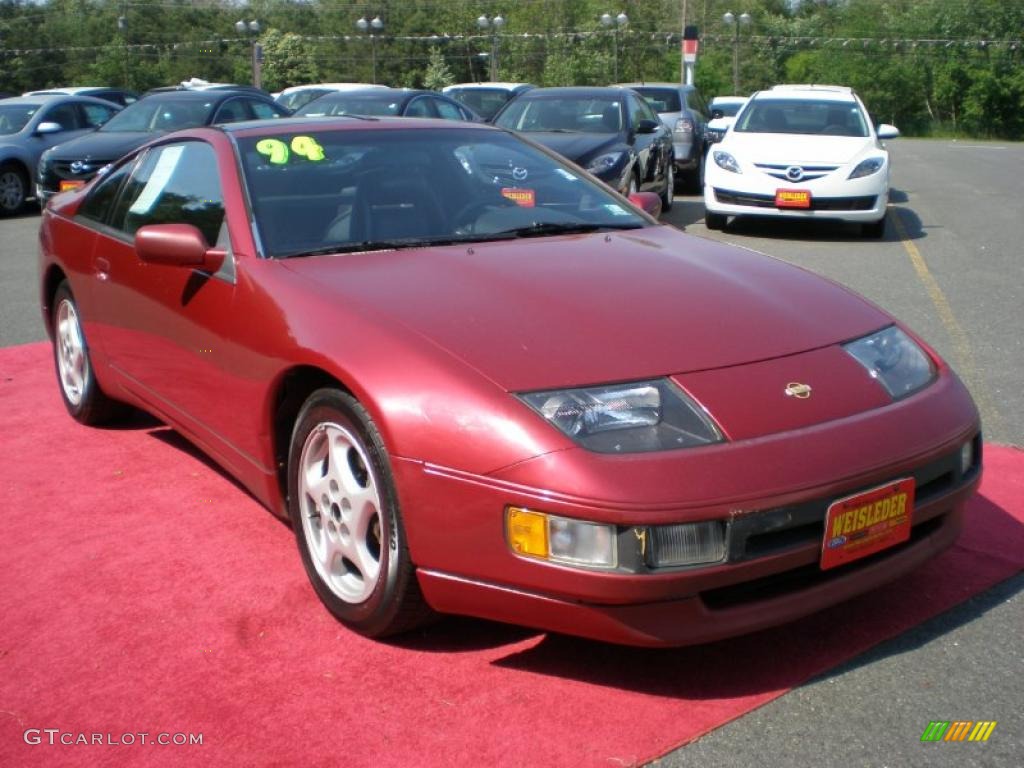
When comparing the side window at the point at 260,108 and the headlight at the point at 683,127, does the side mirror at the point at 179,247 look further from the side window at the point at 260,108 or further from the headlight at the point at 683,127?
the headlight at the point at 683,127

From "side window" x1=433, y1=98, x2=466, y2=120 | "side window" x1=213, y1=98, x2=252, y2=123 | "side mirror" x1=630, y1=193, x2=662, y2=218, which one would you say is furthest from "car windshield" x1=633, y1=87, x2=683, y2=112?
"side mirror" x1=630, y1=193, x2=662, y2=218

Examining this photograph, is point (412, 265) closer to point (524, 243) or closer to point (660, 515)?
point (524, 243)

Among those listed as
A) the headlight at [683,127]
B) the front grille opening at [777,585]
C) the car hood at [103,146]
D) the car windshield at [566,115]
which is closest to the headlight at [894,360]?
the front grille opening at [777,585]

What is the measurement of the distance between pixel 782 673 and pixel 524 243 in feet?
5.55

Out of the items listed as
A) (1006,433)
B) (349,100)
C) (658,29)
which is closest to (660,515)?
(1006,433)

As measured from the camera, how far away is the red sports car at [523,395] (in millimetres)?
2797

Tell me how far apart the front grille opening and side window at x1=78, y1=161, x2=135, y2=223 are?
337 cm

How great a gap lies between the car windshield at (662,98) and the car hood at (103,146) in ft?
23.6

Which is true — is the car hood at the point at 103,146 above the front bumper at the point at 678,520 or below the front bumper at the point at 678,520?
below

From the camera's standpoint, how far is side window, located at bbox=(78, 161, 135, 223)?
16.7 ft

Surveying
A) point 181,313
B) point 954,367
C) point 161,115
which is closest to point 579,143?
point 954,367

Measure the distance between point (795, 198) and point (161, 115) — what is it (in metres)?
7.96

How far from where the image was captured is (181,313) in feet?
13.6

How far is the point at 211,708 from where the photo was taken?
299 centimetres
